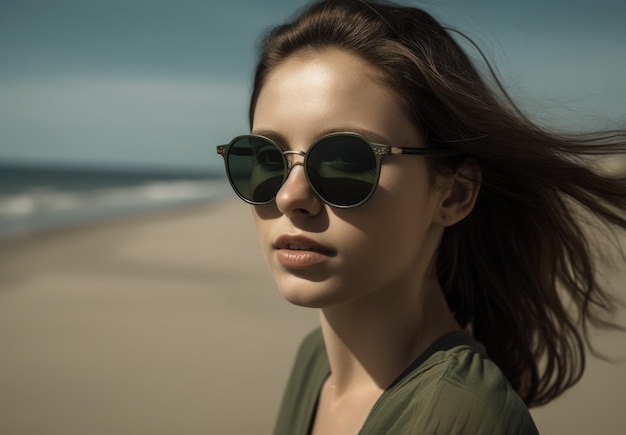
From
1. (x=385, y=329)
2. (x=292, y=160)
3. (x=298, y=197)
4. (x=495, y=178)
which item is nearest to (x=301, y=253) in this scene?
(x=298, y=197)

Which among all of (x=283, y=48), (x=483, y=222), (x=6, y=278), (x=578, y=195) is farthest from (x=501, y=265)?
(x=6, y=278)

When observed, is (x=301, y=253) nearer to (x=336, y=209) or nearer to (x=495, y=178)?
(x=336, y=209)

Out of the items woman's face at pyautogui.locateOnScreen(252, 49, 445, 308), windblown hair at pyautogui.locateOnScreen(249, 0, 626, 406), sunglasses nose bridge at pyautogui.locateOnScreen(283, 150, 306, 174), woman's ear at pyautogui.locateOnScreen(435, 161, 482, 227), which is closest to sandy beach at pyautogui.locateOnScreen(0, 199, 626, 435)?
windblown hair at pyautogui.locateOnScreen(249, 0, 626, 406)

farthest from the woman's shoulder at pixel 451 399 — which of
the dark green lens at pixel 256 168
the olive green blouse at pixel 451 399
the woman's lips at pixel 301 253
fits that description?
the dark green lens at pixel 256 168

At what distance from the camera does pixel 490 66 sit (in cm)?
181

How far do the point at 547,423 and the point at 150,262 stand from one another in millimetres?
7280

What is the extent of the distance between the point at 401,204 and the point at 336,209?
176 millimetres

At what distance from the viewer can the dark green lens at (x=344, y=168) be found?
1490 millimetres

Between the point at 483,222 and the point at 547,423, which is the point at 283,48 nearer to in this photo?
the point at 483,222

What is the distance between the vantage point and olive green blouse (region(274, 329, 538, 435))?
135cm

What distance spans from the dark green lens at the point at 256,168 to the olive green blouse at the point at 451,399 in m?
0.61

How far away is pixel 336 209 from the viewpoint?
4.95ft

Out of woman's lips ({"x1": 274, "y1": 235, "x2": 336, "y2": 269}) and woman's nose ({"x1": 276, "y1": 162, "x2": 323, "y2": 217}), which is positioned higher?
woman's nose ({"x1": 276, "y1": 162, "x2": 323, "y2": 217})

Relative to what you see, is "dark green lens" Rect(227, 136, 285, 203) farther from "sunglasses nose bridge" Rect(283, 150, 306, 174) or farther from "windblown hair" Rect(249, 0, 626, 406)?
"windblown hair" Rect(249, 0, 626, 406)
